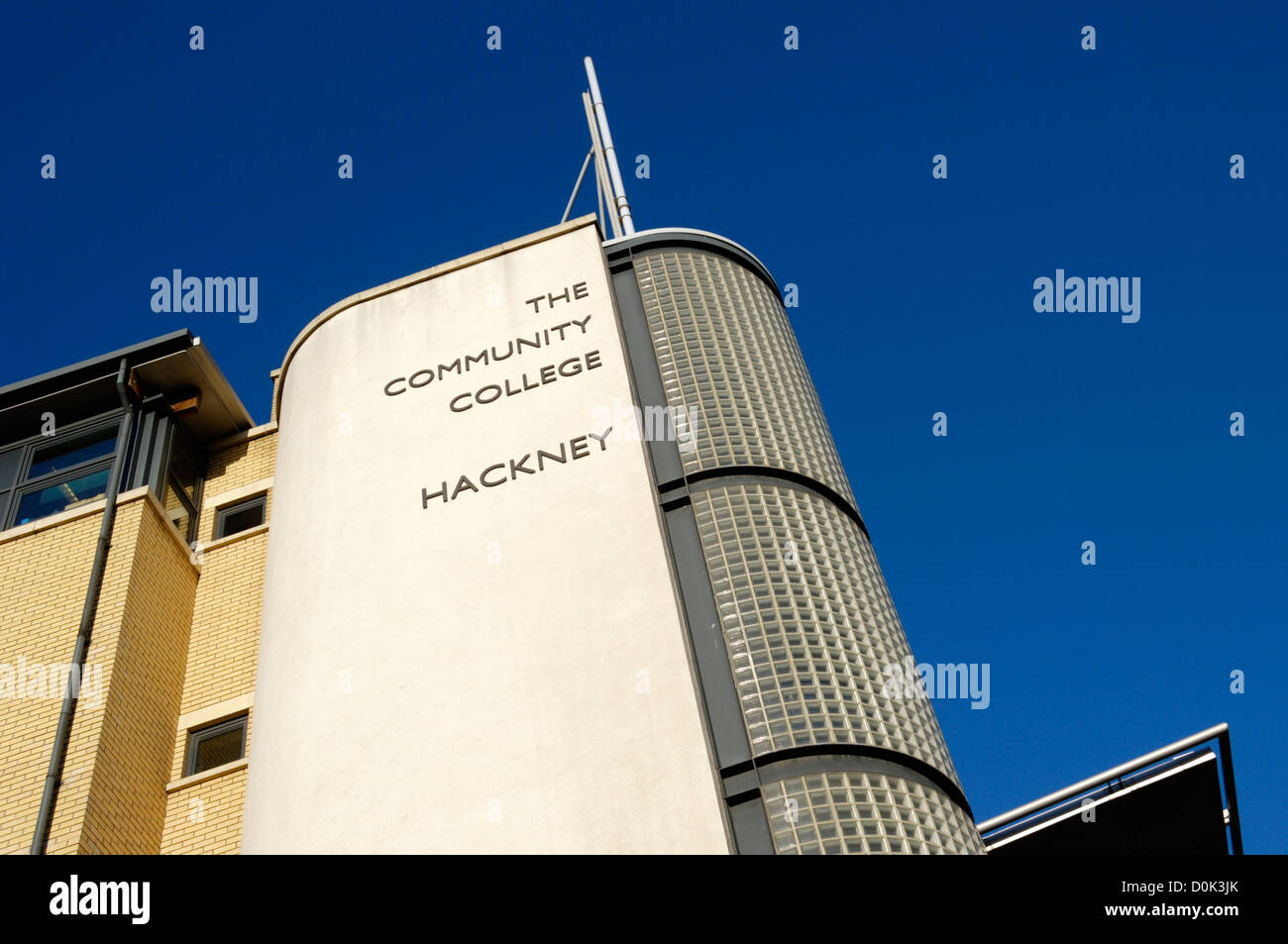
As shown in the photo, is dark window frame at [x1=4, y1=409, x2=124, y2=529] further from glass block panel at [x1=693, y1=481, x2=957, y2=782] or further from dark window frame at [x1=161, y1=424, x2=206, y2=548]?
glass block panel at [x1=693, y1=481, x2=957, y2=782]

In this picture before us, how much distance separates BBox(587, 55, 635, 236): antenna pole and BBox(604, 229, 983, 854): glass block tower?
278cm

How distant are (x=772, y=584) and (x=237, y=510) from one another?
10.1 m

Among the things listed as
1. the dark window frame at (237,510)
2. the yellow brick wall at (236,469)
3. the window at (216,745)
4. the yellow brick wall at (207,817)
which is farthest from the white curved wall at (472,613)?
the yellow brick wall at (236,469)

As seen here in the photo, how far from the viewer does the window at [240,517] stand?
21.0m

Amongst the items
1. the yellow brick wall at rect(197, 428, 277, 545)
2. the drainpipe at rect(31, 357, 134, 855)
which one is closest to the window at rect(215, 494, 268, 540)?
the yellow brick wall at rect(197, 428, 277, 545)

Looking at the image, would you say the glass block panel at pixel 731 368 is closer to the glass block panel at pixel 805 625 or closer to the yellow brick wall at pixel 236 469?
the glass block panel at pixel 805 625

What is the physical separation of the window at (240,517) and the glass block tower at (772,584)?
22.1ft

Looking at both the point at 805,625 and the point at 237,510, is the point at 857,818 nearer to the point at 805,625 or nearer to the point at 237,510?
the point at 805,625

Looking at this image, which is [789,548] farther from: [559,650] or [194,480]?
[194,480]

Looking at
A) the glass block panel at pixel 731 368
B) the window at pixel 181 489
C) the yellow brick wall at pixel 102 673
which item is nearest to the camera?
the yellow brick wall at pixel 102 673

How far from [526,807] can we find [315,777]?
269cm

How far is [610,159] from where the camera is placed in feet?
82.2

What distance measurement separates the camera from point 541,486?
1670 cm
